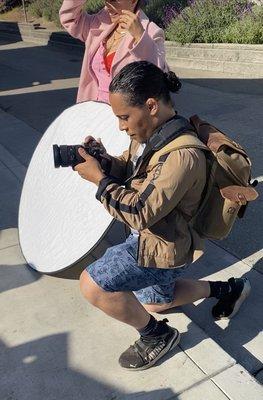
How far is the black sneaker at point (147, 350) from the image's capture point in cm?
247

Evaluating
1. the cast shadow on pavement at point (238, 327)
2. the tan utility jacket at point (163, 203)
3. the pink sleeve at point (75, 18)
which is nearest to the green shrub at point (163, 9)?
the pink sleeve at point (75, 18)

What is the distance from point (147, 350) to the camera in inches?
98.0

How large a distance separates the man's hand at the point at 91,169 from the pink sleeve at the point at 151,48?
0.89 m

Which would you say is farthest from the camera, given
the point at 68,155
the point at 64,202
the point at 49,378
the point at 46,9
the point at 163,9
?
the point at 46,9

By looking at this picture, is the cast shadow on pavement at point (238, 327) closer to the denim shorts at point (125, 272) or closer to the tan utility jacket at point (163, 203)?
the denim shorts at point (125, 272)

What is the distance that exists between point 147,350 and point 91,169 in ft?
3.16

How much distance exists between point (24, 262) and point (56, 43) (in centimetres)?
1337

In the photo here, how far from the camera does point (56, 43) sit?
1565 centimetres

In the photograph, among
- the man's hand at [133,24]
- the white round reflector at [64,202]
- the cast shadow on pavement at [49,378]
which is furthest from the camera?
the white round reflector at [64,202]

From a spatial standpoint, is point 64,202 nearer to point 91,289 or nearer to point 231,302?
point 91,289

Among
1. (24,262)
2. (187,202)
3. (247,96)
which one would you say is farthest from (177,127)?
(247,96)

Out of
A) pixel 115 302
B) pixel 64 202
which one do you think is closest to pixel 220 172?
pixel 115 302

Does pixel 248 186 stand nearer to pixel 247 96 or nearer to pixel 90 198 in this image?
pixel 90 198

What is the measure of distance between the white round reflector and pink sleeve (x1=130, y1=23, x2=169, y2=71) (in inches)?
16.1
